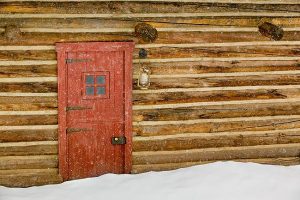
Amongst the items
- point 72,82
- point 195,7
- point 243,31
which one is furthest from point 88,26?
point 243,31

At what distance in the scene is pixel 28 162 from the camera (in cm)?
844

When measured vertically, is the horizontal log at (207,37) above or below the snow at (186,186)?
above

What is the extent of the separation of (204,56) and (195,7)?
87 centimetres

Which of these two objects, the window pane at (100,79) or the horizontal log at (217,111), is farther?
the horizontal log at (217,111)

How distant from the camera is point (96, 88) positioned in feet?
27.7

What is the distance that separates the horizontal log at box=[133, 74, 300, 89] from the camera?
28.4 feet

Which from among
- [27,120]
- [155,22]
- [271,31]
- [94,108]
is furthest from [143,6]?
[27,120]

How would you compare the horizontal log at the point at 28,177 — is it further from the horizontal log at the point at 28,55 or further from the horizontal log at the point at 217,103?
the horizontal log at the point at 28,55

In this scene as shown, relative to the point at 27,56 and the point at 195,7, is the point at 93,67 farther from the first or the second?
the point at 195,7

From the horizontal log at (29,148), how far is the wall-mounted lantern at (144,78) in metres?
1.75

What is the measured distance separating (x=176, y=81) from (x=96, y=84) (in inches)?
55.5

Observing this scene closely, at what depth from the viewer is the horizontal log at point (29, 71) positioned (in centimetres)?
807

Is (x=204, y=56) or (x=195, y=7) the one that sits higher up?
(x=195, y=7)

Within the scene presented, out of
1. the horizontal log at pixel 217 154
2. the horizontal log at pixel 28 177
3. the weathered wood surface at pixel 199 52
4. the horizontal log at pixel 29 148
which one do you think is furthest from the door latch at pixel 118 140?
the weathered wood surface at pixel 199 52
